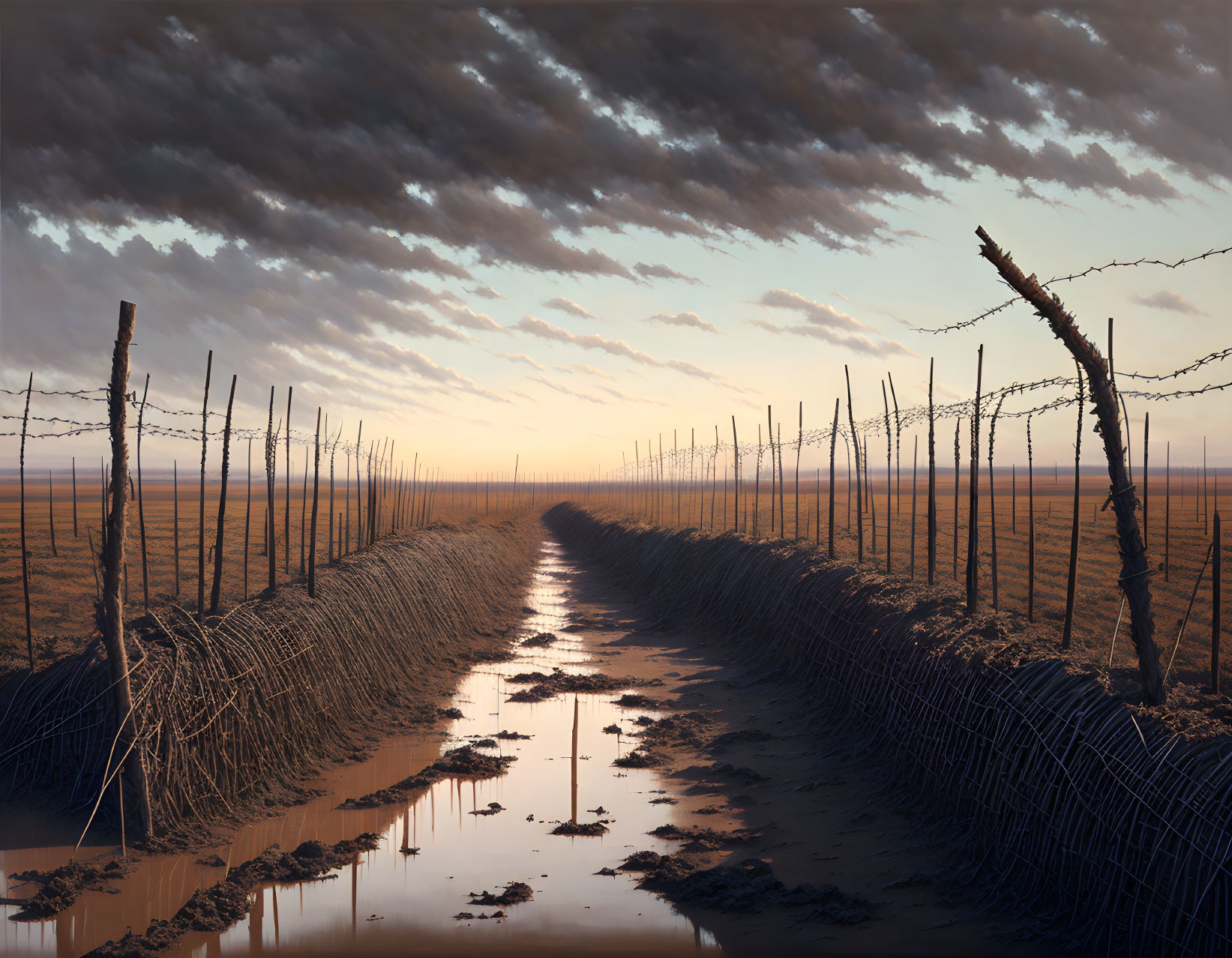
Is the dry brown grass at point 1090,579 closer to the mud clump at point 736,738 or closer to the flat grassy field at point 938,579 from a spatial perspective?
the flat grassy field at point 938,579

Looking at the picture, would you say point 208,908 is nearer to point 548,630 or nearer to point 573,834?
point 573,834

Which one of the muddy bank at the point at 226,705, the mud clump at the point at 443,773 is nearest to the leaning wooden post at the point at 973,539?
the mud clump at the point at 443,773

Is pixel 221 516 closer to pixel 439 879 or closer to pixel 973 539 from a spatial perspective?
pixel 439 879

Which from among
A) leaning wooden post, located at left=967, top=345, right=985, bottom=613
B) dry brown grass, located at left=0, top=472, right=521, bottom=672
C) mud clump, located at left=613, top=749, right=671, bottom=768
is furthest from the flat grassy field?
mud clump, located at left=613, top=749, right=671, bottom=768

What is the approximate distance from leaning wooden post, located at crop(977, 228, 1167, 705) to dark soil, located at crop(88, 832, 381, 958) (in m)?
5.67

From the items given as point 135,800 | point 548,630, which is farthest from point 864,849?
point 548,630

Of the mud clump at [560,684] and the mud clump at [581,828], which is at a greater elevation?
the mud clump at [581,828]

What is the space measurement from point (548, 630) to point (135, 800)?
1050cm

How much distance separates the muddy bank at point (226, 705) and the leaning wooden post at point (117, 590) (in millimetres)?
92

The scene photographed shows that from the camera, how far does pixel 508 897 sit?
505 cm

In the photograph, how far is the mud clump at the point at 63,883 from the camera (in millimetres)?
4812

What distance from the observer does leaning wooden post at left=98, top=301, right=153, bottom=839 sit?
5695 mm

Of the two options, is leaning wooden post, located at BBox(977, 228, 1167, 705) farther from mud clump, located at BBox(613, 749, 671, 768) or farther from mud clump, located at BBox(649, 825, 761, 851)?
mud clump, located at BBox(613, 749, 671, 768)

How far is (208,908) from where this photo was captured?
4836mm
